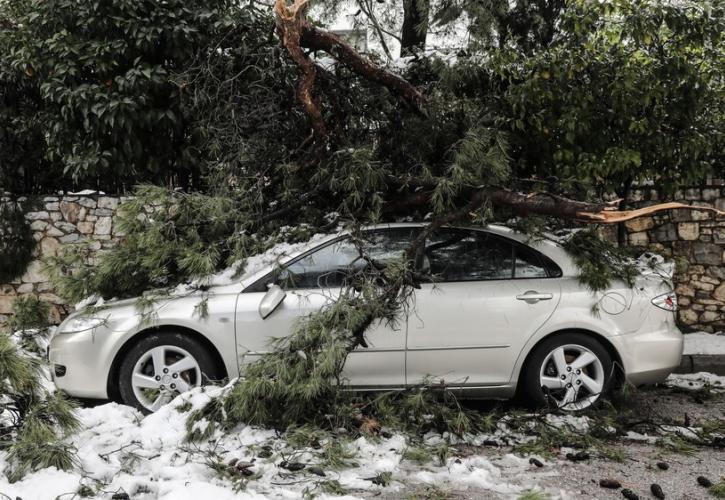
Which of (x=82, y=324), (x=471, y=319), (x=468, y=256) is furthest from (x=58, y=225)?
(x=471, y=319)

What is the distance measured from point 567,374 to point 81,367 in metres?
3.55

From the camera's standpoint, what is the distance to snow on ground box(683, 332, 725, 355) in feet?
22.9

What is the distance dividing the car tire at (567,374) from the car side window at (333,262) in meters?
1.31

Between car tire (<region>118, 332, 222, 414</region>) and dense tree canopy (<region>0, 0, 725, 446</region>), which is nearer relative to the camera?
car tire (<region>118, 332, 222, 414</region>)

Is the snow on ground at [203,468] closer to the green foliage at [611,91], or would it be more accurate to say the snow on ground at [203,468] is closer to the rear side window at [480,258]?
the rear side window at [480,258]

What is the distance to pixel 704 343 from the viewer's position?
7.36 metres

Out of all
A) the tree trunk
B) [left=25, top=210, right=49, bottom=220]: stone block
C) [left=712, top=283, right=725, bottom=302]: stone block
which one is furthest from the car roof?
[left=25, top=210, right=49, bottom=220]: stone block

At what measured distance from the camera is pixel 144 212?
5.46 meters

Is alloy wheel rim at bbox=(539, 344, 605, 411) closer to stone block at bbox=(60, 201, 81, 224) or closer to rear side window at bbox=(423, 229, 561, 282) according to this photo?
rear side window at bbox=(423, 229, 561, 282)

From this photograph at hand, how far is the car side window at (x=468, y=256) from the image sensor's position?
506cm

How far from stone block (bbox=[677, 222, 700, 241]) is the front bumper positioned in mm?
6489

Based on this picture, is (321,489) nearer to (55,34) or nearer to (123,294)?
(123,294)

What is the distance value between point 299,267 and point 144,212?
4.72 ft

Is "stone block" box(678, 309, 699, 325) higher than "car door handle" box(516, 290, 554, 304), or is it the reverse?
"car door handle" box(516, 290, 554, 304)
